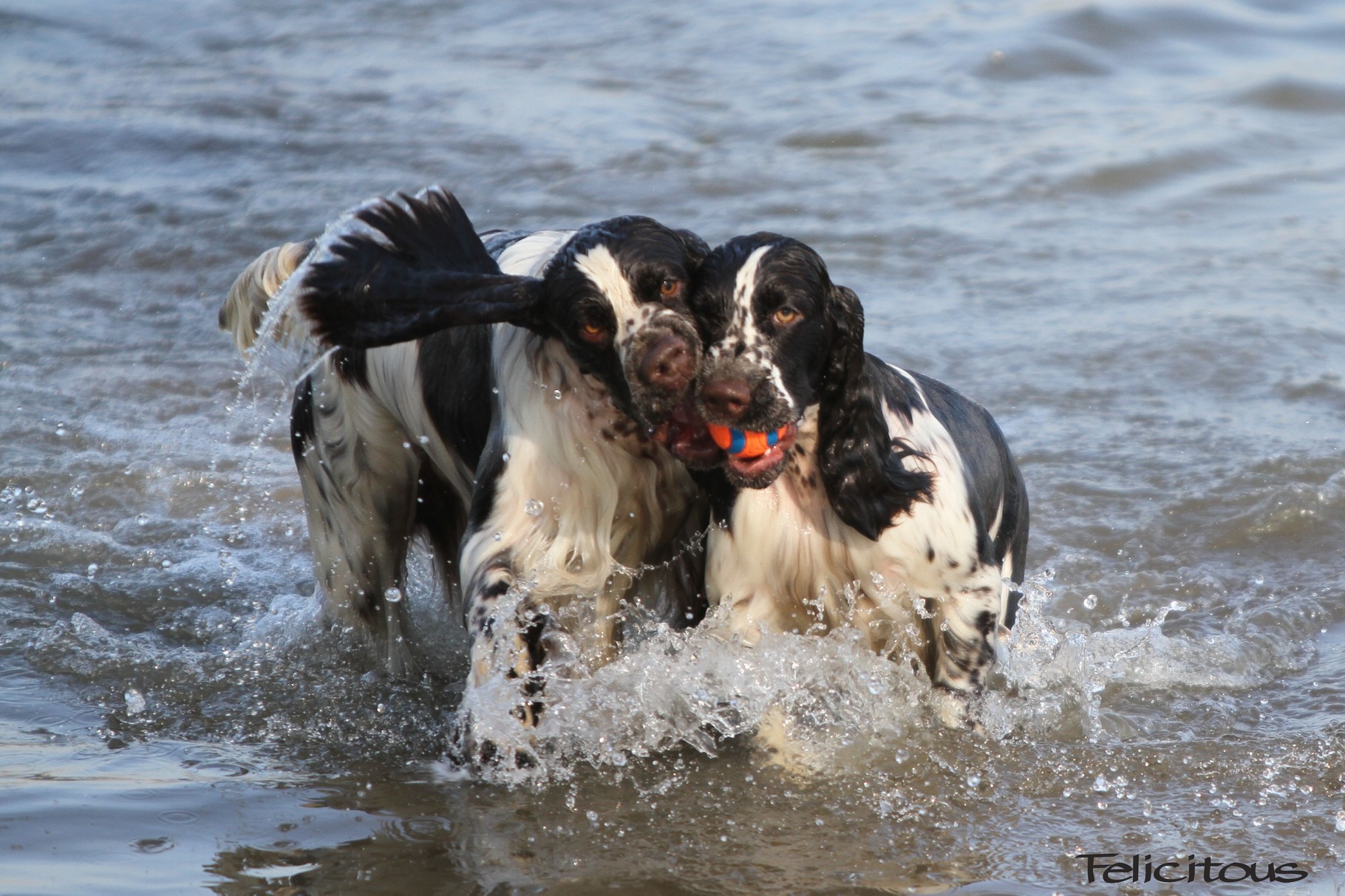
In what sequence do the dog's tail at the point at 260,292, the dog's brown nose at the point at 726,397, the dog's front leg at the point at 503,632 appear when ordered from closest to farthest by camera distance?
the dog's brown nose at the point at 726,397, the dog's front leg at the point at 503,632, the dog's tail at the point at 260,292

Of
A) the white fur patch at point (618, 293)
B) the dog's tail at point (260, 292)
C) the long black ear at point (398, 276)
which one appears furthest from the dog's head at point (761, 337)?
the dog's tail at point (260, 292)

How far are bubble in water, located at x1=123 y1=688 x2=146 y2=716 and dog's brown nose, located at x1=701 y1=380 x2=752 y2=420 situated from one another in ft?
6.04

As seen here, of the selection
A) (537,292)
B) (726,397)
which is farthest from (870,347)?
(726,397)

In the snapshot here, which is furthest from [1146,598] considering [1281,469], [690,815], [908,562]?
[690,815]

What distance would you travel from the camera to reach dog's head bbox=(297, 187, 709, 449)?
11.6ft

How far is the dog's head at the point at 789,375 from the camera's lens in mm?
3527

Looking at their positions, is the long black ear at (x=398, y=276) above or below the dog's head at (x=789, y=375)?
above

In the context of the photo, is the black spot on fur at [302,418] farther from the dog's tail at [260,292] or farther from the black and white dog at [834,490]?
the black and white dog at [834,490]

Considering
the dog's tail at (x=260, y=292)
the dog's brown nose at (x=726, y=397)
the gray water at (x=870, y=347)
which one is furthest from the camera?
the dog's tail at (x=260, y=292)

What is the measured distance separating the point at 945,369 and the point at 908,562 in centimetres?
334

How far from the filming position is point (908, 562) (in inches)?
154

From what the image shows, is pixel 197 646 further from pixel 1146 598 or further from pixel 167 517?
pixel 1146 598

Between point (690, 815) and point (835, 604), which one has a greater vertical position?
point (835, 604)

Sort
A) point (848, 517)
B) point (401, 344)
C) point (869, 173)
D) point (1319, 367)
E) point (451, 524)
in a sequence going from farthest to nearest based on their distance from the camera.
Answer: point (869, 173) < point (1319, 367) < point (451, 524) < point (401, 344) < point (848, 517)
